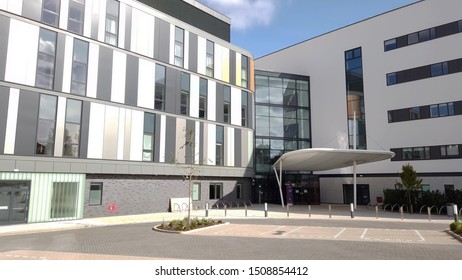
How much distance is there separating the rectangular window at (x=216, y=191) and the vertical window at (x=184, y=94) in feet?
24.0

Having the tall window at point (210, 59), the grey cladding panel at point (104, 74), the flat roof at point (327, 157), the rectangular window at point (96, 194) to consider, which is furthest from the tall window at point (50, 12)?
the flat roof at point (327, 157)

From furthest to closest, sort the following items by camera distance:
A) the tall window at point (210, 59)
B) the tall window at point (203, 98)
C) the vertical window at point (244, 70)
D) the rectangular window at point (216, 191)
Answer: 1. the vertical window at point (244, 70)
2. the tall window at point (210, 59)
3. the rectangular window at point (216, 191)
4. the tall window at point (203, 98)

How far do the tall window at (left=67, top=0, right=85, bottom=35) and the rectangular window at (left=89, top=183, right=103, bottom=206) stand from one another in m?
10.6

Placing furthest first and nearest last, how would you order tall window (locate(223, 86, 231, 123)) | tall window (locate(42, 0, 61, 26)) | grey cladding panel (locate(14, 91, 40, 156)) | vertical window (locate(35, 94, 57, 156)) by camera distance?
tall window (locate(223, 86, 231, 123)) < tall window (locate(42, 0, 61, 26)) < vertical window (locate(35, 94, 57, 156)) < grey cladding panel (locate(14, 91, 40, 156))

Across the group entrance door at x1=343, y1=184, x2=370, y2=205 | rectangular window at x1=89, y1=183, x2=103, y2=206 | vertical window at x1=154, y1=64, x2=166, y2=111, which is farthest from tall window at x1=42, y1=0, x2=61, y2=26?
entrance door at x1=343, y1=184, x2=370, y2=205

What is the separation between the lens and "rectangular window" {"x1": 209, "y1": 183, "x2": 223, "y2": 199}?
33.5 metres

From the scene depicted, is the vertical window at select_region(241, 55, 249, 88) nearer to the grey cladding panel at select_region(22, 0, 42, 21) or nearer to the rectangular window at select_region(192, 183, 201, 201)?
the rectangular window at select_region(192, 183, 201, 201)

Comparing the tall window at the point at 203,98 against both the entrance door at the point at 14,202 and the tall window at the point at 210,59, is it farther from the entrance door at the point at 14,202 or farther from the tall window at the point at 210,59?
the entrance door at the point at 14,202

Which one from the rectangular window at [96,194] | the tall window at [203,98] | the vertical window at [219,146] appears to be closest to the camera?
the rectangular window at [96,194]


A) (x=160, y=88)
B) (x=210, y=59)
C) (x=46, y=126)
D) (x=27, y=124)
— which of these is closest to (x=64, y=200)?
(x=46, y=126)

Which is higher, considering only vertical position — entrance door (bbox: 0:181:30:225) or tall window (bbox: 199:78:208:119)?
tall window (bbox: 199:78:208:119)

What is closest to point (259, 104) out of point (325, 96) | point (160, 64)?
point (325, 96)

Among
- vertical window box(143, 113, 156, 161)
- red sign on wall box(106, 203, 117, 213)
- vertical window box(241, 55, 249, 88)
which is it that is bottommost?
red sign on wall box(106, 203, 117, 213)

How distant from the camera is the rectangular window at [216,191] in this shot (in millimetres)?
33547
